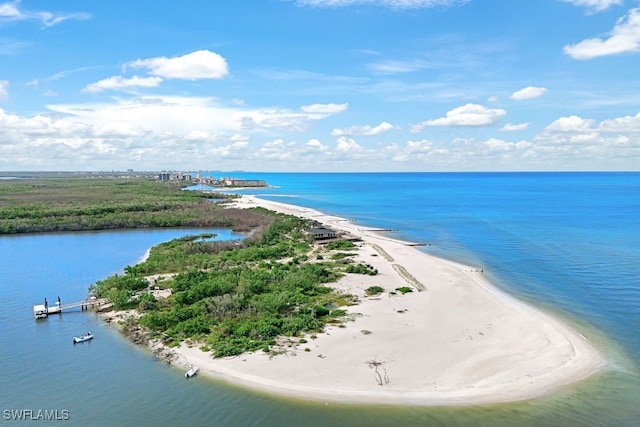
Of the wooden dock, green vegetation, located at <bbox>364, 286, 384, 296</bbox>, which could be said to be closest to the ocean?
the wooden dock

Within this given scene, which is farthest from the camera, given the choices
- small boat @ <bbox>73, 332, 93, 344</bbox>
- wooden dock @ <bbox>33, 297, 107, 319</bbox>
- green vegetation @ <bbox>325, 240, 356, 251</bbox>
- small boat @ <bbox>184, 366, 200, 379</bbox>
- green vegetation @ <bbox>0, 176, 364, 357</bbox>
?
green vegetation @ <bbox>325, 240, 356, 251</bbox>

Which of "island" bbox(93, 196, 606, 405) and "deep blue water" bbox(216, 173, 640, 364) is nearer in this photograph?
"island" bbox(93, 196, 606, 405)

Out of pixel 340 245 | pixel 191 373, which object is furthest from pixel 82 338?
pixel 340 245

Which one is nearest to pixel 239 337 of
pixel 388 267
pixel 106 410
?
pixel 106 410

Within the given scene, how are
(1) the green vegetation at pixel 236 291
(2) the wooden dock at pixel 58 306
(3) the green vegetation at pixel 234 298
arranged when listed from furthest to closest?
1. (2) the wooden dock at pixel 58 306
2. (1) the green vegetation at pixel 236 291
3. (3) the green vegetation at pixel 234 298

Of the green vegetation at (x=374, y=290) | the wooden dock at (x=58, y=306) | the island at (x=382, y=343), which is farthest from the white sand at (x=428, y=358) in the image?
the wooden dock at (x=58, y=306)

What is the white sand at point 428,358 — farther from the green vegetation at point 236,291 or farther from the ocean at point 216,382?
the green vegetation at point 236,291

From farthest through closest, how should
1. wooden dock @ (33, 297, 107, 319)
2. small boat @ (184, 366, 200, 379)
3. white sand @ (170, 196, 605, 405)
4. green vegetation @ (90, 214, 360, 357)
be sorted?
wooden dock @ (33, 297, 107, 319), green vegetation @ (90, 214, 360, 357), small boat @ (184, 366, 200, 379), white sand @ (170, 196, 605, 405)

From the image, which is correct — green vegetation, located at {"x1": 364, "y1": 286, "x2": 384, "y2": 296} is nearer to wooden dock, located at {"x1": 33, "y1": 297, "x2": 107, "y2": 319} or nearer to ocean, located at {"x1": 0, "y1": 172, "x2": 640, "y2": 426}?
ocean, located at {"x1": 0, "y1": 172, "x2": 640, "y2": 426}

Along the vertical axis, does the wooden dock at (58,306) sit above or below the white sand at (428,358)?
above
